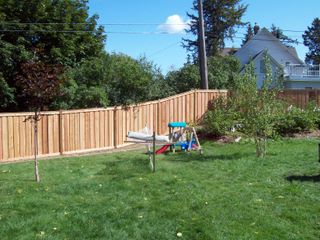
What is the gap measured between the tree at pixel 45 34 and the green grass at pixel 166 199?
10056mm

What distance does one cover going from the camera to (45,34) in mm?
22219

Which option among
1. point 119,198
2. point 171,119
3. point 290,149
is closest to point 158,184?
point 119,198

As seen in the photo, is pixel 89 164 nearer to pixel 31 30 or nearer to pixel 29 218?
pixel 29 218

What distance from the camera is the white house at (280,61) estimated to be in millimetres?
41625

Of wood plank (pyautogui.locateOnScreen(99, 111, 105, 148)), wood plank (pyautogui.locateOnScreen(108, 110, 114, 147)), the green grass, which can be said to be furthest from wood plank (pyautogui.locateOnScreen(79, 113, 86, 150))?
the green grass

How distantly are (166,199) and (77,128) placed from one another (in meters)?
7.37

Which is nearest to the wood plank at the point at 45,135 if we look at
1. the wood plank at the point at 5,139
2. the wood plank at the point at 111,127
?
the wood plank at the point at 5,139

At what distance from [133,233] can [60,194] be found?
2598 mm

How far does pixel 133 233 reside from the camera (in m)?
5.66

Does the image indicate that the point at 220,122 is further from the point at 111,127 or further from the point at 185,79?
the point at 185,79

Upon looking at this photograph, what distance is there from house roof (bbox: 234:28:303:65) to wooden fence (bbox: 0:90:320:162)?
33418 mm

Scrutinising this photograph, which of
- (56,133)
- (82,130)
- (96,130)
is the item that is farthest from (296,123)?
(56,133)

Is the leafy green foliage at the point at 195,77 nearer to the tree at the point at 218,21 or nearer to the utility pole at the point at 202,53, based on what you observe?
the utility pole at the point at 202,53

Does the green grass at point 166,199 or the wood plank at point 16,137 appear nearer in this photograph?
the green grass at point 166,199
